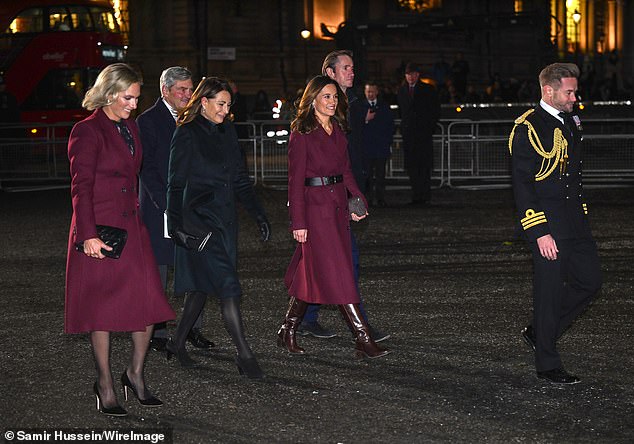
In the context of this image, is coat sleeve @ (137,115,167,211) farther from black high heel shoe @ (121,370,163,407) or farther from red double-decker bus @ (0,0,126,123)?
red double-decker bus @ (0,0,126,123)

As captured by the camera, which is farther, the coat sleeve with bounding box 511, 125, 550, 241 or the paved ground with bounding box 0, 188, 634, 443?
the coat sleeve with bounding box 511, 125, 550, 241

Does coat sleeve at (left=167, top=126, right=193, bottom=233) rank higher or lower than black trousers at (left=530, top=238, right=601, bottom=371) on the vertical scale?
higher

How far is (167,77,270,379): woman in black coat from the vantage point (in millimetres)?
7762

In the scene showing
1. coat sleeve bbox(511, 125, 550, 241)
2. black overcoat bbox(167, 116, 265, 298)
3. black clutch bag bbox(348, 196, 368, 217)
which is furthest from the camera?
black clutch bag bbox(348, 196, 368, 217)

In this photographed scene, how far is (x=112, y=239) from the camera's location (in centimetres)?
677

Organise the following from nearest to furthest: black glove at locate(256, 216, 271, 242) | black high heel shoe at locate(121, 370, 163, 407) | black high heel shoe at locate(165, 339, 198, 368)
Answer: black high heel shoe at locate(121, 370, 163, 407) → black glove at locate(256, 216, 271, 242) → black high heel shoe at locate(165, 339, 198, 368)

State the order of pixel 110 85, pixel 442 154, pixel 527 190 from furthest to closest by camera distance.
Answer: pixel 442 154 → pixel 527 190 → pixel 110 85

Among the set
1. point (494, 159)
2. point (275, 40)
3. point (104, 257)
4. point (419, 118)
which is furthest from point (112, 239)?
point (275, 40)

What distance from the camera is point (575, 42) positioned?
74.3 m

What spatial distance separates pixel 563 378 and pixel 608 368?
0.55 meters

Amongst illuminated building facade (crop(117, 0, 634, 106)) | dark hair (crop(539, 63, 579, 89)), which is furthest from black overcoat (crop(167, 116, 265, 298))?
illuminated building facade (crop(117, 0, 634, 106))

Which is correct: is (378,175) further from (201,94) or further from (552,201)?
(552,201)

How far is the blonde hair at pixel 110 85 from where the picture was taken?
6871mm

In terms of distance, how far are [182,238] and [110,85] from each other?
1.19m
